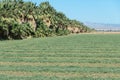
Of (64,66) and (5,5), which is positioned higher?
(5,5)

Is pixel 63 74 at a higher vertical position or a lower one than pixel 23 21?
lower

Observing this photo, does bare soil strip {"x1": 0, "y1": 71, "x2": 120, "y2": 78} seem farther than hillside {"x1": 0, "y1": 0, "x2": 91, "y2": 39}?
No

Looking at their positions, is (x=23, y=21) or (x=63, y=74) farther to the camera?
(x=23, y=21)

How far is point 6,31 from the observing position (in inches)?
1189

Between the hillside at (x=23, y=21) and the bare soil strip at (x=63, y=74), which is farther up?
the hillside at (x=23, y=21)

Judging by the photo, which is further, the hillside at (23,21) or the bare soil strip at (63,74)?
the hillside at (23,21)

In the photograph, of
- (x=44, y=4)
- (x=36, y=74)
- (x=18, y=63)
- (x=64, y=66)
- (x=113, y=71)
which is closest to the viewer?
(x=36, y=74)

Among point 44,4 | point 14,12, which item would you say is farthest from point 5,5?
point 44,4

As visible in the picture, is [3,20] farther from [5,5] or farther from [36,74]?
[36,74]

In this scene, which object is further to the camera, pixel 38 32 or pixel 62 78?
pixel 38 32

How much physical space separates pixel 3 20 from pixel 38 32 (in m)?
7.81

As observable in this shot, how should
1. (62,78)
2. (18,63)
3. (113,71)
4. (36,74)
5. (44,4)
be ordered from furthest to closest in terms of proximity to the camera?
1. (44,4)
2. (18,63)
3. (113,71)
4. (36,74)
5. (62,78)

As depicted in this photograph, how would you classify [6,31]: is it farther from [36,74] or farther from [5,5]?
[36,74]

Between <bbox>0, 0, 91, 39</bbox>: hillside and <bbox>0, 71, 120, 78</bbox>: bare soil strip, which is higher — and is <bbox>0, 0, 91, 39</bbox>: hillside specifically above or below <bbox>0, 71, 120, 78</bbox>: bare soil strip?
above
